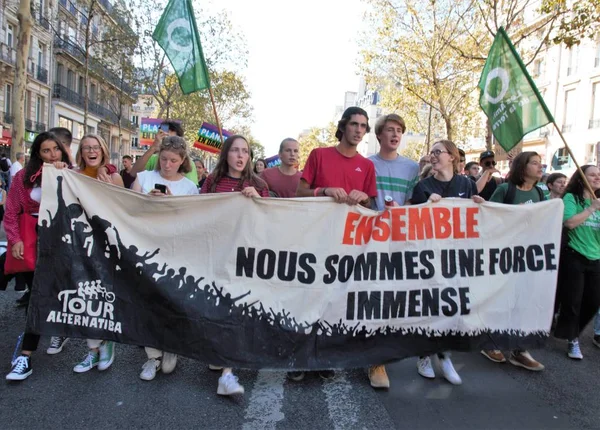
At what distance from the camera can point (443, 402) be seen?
3.40m

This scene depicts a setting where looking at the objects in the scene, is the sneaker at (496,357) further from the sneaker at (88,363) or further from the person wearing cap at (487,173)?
the sneaker at (88,363)

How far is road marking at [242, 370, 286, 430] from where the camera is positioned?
303 cm

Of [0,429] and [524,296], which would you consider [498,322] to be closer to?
[524,296]

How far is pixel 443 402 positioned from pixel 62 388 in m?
2.69

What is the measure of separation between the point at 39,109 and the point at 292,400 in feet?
118

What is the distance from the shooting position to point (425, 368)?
3.87 meters

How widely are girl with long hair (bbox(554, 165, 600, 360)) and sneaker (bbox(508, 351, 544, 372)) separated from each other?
51cm

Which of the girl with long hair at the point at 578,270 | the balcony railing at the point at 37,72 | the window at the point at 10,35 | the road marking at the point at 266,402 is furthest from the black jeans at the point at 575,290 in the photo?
the balcony railing at the point at 37,72

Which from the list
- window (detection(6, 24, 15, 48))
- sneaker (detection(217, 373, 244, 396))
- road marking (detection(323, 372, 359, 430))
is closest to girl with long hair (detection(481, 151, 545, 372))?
road marking (detection(323, 372, 359, 430))

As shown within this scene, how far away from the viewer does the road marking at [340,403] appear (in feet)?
10.1

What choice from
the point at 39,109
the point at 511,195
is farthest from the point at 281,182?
the point at 39,109

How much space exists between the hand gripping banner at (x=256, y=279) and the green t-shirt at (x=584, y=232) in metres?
1.20

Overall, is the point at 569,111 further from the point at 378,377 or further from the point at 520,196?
the point at 378,377

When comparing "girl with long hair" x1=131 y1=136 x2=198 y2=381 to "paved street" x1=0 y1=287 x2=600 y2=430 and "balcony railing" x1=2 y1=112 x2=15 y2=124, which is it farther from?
"balcony railing" x1=2 y1=112 x2=15 y2=124
